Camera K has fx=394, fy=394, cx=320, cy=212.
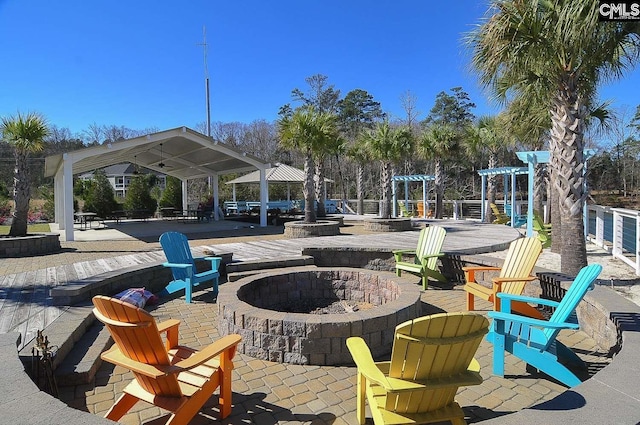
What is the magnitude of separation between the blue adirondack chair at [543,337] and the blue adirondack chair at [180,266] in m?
3.84

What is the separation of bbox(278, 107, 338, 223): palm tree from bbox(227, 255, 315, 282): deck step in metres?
5.98

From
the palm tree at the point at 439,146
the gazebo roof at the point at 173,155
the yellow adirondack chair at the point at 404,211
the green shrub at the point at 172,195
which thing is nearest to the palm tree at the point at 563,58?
the gazebo roof at the point at 173,155

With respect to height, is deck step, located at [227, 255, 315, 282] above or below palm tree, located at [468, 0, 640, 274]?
below

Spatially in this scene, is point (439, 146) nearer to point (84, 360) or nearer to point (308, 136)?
point (308, 136)

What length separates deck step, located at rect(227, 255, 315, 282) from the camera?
265 inches

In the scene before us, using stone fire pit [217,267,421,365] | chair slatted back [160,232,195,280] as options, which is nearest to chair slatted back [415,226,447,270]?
stone fire pit [217,267,421,365]

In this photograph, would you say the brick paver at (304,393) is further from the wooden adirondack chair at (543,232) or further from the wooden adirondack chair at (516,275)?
the wooden adirondack chair at (543,232)

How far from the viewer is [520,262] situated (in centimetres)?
443

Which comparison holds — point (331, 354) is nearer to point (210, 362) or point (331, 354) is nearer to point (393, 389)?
point (210, 362)

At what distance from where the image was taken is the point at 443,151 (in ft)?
61.4

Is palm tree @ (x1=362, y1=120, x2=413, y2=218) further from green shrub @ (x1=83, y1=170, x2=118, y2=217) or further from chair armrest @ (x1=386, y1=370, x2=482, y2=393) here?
green shrub @ (x1=83, y1=170, x2=118, y2=217)

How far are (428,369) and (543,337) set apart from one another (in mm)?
1321

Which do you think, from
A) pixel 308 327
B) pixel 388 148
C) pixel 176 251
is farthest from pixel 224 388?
pixel 388 148

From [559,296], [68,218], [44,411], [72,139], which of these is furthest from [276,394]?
[72,139]
